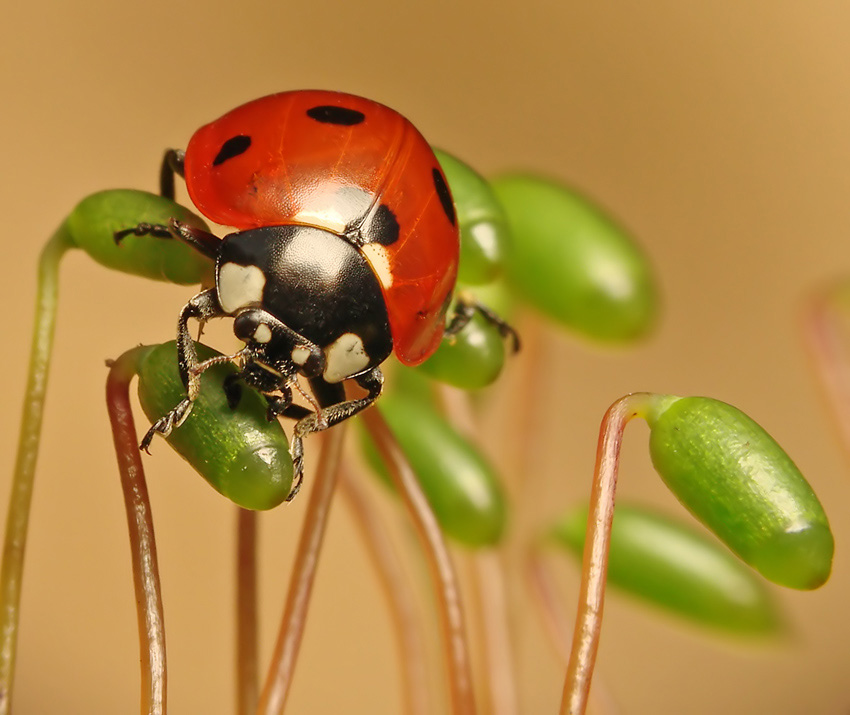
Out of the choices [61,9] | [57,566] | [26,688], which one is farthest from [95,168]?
[26,688]

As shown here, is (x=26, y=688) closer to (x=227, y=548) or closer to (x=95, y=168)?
(x=227, y=548)

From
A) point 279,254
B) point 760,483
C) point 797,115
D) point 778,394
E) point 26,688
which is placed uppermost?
point 797,115

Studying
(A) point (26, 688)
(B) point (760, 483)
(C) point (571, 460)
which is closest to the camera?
(B) point (760, 483)

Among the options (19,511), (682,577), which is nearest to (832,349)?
(682,577)

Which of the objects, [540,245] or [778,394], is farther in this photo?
[778,394]

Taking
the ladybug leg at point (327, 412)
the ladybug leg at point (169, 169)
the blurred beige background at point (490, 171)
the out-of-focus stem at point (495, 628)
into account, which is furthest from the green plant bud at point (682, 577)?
the ladybug leg at point (169, 169)

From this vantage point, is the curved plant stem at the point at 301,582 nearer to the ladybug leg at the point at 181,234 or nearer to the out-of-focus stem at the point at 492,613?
the ladybug leg at the point at 181,234

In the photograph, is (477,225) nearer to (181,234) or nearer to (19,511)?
(181,234)
